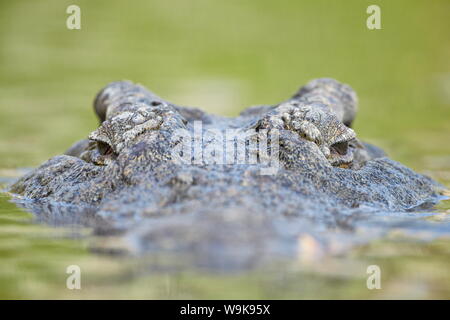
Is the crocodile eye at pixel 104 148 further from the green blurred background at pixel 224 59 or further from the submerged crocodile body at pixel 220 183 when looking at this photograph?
the green blurred background at pixel 224 59

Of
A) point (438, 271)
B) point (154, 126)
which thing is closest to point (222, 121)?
point (154, 126)

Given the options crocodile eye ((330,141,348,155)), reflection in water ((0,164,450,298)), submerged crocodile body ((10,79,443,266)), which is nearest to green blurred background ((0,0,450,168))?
submerged crocodile body ((10,79,443,266))

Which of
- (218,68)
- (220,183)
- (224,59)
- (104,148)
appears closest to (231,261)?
(220,183)

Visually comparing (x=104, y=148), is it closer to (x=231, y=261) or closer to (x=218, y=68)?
(x=231, y=261)

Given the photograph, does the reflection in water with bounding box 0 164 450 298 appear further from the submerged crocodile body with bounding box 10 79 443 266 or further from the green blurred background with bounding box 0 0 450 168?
the green blurred background with bounding box 0 0 450 168

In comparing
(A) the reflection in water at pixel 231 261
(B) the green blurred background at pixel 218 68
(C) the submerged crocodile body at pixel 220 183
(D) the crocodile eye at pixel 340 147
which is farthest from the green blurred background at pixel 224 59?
(A) the reflection in water at pixel 231 261

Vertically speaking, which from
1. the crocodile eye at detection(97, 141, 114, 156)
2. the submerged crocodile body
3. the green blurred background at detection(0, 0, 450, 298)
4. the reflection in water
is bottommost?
the reflection in water

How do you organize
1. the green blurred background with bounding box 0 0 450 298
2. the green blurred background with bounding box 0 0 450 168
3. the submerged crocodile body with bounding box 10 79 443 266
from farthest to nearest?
1. the green blurred background with bounding box 0 0 450 168
2. the green blurred background with bounding box 0 0 450 298
3. the submerged crocodile body with bounding box 10 79 443 266

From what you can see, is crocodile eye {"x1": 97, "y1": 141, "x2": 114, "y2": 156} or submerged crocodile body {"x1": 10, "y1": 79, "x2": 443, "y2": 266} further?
crocodile eye {"x1": 97, "y1": 141, "x2": 114, "y2": 156}
